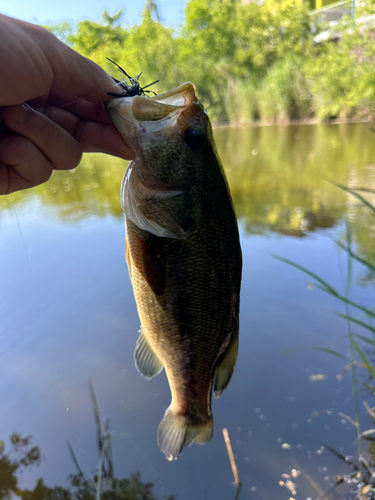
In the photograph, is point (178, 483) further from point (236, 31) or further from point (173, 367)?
point (236, 31)

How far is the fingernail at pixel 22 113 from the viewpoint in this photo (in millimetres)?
1267

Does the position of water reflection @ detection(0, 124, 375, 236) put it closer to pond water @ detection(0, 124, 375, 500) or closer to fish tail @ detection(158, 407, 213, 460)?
pond water @ detection(0, 124, 375, 500)

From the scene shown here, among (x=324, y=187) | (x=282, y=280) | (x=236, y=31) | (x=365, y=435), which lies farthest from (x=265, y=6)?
(x=365, y=435)

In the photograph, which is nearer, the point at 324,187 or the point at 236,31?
the point at 324,187

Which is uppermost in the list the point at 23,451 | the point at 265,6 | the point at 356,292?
the point at 265,6

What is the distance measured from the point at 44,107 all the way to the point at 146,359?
1.09 meters

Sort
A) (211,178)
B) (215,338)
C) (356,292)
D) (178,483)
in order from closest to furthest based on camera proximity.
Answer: (211,178)
(215,338)
(178,483)
(356,292)

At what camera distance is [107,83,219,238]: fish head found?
1.12 meters

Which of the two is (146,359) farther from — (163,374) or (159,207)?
(163,374)

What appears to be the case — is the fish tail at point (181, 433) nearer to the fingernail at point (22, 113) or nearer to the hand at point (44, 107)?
the hand at point (44, 107)

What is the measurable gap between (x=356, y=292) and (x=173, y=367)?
2879mm

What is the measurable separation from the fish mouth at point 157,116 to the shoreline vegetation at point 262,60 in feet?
27.7

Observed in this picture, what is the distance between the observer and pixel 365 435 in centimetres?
A: 236

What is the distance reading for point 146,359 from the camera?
57.0 inches
